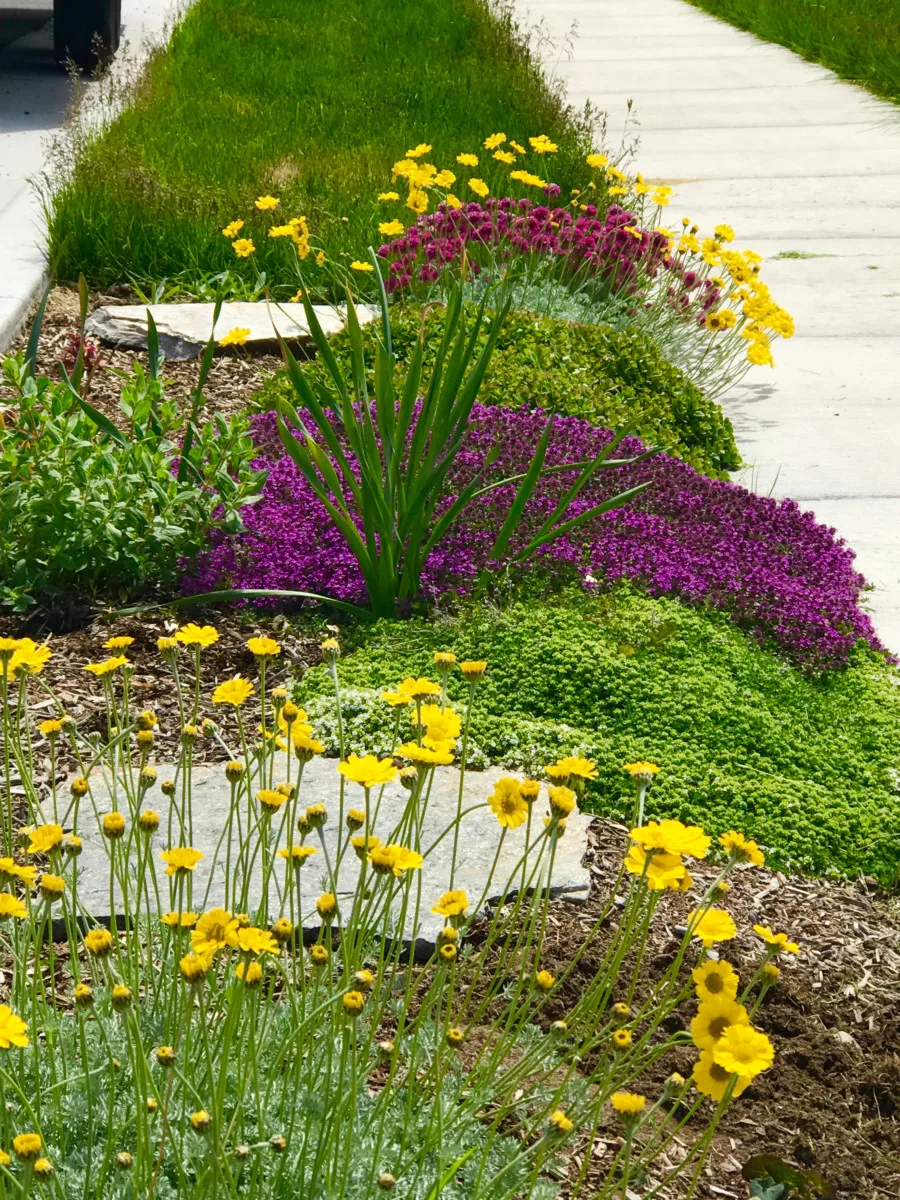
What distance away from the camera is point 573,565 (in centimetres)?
404

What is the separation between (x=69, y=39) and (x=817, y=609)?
8.84 metres

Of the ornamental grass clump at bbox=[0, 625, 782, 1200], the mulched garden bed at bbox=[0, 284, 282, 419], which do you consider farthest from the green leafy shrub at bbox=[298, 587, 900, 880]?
the mulched garden bed at bbox=[0, 284, 282, 419]

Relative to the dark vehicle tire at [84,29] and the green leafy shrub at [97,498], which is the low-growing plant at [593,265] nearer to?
the green leafy shrub at [97,498]

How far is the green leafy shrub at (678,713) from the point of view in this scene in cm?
326

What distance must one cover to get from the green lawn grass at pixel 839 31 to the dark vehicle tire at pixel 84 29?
644cm

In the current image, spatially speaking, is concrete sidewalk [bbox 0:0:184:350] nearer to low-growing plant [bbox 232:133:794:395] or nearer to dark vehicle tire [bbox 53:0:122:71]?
dark vehicle tire [bbox 53:0:122:71]

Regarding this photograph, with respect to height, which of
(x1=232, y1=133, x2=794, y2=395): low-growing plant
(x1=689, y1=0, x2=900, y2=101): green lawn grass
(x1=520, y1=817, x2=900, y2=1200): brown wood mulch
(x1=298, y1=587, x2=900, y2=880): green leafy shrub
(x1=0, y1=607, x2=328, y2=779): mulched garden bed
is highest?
(x1=689, y1=0, x2=900, y2=101): green lawn grass

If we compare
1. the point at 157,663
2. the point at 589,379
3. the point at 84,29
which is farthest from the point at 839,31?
the point at 157,663

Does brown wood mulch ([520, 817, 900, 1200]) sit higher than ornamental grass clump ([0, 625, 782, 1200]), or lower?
lower

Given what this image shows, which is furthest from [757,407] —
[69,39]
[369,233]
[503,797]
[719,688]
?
[69,39]

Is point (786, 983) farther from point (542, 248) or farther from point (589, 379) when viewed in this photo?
point (542, 248)

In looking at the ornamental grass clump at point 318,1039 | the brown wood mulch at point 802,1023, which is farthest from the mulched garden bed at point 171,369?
the ornamental grass clump at point 318,1039

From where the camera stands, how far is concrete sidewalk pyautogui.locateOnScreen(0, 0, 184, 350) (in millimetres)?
6359

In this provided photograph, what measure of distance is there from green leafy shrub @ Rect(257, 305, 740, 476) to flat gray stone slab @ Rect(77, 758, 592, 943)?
2.17m
